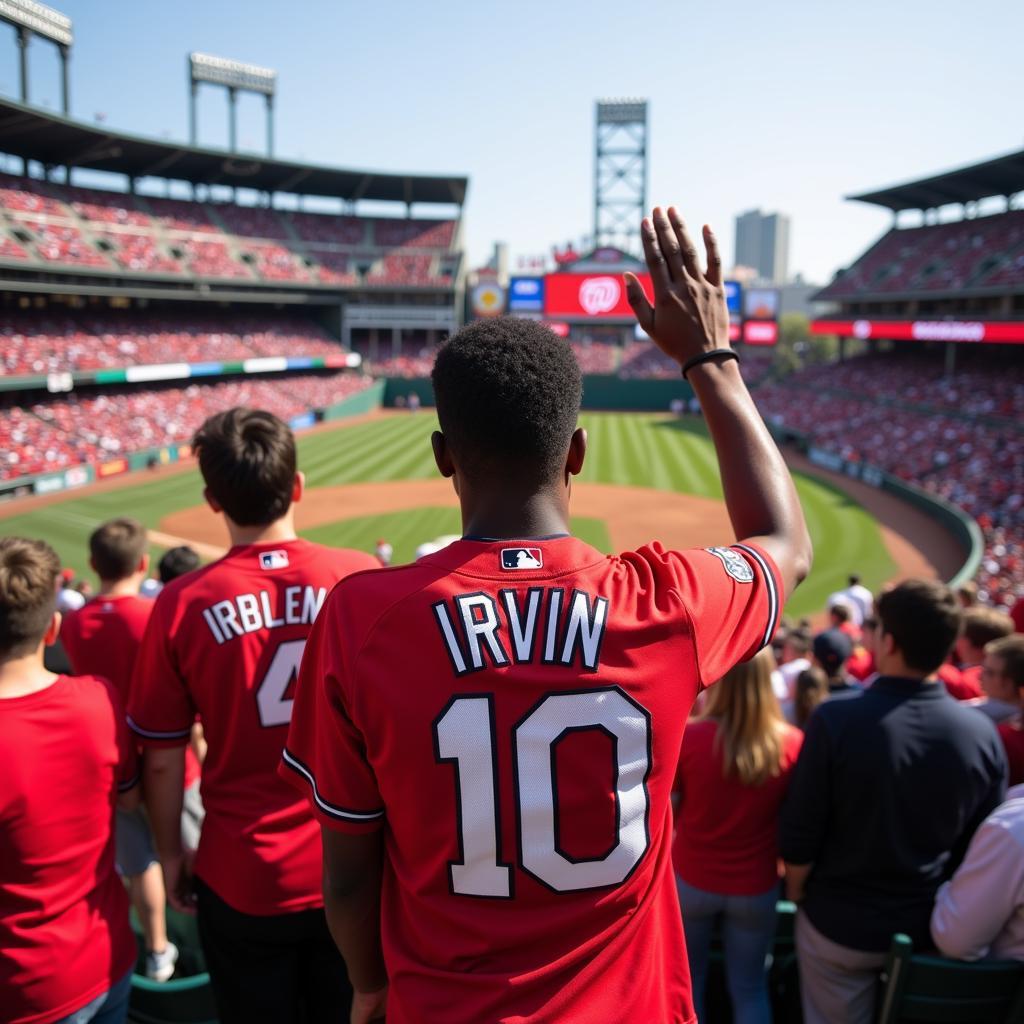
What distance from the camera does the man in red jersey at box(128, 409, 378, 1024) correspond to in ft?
9.30

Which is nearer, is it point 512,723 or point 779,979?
point 512,723

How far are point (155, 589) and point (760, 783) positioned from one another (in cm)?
994

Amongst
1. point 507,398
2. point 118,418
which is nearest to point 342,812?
point 507,398

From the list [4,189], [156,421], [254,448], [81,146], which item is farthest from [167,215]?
[254,448]

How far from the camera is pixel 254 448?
305 centimetres

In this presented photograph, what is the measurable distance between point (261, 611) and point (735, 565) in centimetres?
178

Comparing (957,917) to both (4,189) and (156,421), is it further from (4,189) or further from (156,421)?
(4,189)

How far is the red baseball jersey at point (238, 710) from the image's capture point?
→ 283cm

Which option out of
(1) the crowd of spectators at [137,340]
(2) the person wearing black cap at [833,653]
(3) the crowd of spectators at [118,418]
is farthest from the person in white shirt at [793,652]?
(1) the crowd of spectators at [137,340]

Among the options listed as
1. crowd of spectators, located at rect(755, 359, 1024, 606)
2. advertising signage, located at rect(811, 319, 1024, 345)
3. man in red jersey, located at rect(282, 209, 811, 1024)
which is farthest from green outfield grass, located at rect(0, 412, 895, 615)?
man in red jersey, located at rect(282, 209, 811, 1024)

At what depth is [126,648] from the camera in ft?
14.4

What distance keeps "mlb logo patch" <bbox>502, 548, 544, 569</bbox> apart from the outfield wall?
49.6 metres

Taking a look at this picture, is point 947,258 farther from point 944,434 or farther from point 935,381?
point 944,434

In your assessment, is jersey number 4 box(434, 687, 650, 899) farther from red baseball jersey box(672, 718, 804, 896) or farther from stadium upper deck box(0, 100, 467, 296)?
stadium upper deck box(0, 100, 467, 296)
